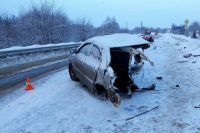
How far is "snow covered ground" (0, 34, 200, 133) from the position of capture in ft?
21.5

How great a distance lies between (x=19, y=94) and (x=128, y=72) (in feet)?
12.1

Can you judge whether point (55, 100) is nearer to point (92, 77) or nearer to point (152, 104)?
point (92, 77)

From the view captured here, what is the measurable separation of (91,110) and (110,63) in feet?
5.18

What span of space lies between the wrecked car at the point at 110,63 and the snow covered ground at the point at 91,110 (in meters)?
0.44

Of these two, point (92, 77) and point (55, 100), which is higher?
point (92, 77)

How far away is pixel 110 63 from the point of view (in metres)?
8.56

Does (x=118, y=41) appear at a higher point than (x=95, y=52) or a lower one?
higher

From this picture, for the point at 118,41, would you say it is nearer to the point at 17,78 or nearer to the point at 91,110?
the point at 91,110

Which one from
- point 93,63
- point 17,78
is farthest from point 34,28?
point 93,63

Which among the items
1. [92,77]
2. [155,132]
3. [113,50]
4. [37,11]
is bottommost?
[155,132]

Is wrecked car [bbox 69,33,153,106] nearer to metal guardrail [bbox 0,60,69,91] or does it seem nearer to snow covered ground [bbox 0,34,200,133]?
snow covered ground [bbox 0,34,200,133]

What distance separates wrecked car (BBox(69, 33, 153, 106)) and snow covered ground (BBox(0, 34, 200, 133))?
443mm

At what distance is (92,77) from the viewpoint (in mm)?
8641

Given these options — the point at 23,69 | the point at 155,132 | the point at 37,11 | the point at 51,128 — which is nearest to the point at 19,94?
the point at 51,128
